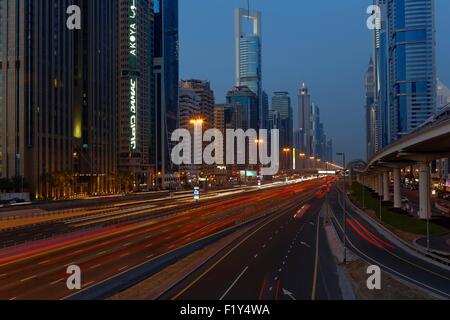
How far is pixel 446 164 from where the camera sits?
19200cm

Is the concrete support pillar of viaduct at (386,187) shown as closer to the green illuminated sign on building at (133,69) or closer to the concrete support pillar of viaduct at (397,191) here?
the concrete support pillar of viaduct at (397,191)

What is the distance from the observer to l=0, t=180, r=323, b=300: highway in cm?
2770

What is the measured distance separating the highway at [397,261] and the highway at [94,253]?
50.6 ft

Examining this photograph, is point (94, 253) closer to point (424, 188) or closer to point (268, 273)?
point (268, 273)

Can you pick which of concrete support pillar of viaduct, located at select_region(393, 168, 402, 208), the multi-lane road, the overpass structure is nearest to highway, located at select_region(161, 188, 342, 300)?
the multi-lane road

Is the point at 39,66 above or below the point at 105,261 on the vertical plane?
above

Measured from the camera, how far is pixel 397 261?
39.2m

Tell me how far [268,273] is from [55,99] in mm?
108939

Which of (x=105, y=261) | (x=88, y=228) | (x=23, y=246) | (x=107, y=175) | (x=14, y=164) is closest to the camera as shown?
(x=105, y=261)

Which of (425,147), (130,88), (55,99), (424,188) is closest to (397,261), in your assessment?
(425,147)

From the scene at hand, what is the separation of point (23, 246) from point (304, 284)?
2385 centimetres

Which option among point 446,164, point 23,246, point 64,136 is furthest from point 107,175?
point 446,164

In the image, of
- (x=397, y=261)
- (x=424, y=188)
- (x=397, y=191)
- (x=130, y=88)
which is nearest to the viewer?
(x=397, y=261)
